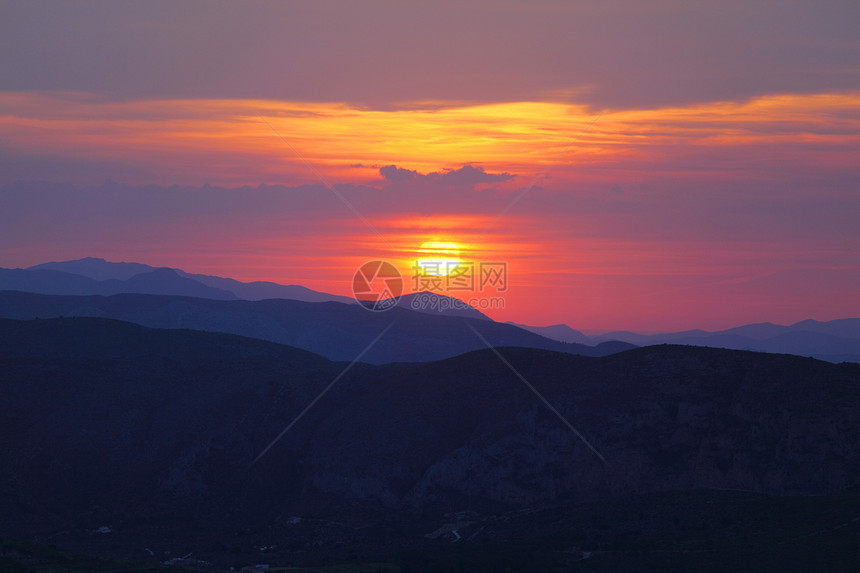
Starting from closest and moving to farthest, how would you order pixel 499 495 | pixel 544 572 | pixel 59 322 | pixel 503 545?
pixel 544 572
pixel 503 545
pixel 499 495
pixel 59 322

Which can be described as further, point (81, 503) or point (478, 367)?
point (478, 367)

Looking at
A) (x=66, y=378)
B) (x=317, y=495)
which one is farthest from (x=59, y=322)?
(x=317, y=495)

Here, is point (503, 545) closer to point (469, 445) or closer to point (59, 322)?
point (469, 445)

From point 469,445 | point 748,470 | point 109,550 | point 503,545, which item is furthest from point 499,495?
point 109,550

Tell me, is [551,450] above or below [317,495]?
above

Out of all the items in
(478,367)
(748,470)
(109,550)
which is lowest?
(109,550)

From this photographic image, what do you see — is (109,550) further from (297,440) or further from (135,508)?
(297,440)

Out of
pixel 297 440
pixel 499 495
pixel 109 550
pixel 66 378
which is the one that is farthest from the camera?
pixel 66 378
